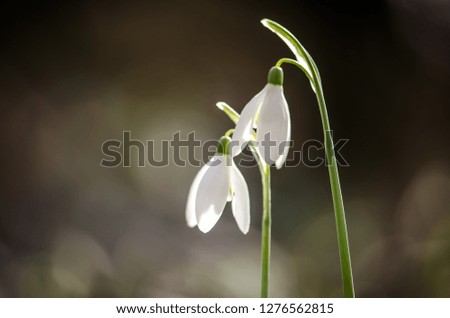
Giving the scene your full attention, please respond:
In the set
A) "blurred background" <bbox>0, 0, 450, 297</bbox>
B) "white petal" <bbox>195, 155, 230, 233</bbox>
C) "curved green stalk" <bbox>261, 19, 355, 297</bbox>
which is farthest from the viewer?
"blurred background" <bbox>0, 0, 450, 297</bbox>

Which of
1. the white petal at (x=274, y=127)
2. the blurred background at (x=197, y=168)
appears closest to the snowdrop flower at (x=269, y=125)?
the white petal at (x=274, y=127)

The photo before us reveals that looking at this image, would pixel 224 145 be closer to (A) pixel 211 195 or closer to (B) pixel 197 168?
(A) pixel 211 195

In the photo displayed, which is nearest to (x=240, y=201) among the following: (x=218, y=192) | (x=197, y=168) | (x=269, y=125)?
(x=218, y=192)

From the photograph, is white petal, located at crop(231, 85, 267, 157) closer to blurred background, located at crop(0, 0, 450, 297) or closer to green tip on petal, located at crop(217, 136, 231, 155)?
green tip on petal, located at crop(217, 136, 231, 155)

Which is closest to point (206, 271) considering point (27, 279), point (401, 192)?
point (27, 279)

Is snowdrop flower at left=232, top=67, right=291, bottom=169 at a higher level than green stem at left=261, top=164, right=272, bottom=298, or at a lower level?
higher

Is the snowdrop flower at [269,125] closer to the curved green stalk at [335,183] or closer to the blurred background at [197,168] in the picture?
the curved green stalk at [335,183]

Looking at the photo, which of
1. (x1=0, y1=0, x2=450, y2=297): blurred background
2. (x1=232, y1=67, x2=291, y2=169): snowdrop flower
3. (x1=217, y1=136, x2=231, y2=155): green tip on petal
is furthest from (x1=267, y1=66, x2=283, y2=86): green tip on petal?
(x1=0, y1=0, x2=450, y2=297): blurred background

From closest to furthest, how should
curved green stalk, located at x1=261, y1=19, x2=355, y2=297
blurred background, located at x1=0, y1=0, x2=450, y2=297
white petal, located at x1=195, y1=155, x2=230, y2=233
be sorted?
curved green stalk, located at x1=261, y1=19, x2=355, y2=297
white petal, located at x1=195, y1=155, x2=230, y2=233
blurred background, located at x1=0, y1=0, x2=450, y2=297
